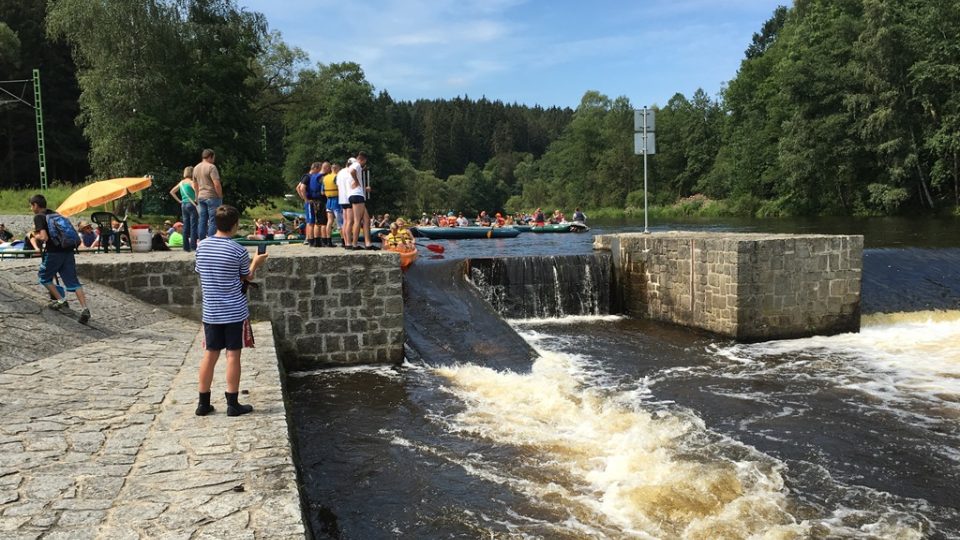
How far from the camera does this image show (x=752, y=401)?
319 inches

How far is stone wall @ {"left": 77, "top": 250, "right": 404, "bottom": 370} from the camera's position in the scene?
916 centimetres

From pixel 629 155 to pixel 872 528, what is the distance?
6959cm

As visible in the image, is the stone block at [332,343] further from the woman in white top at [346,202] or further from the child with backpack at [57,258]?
the child with backpack at [57,258]

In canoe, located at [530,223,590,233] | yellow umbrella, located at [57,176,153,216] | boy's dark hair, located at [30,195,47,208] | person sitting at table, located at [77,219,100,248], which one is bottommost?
canoe, located at [530,223,590,233]

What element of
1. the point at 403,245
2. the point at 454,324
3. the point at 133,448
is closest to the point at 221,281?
the point at 133,448

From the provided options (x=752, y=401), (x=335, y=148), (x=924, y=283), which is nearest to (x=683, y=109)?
(x=335, y=148)

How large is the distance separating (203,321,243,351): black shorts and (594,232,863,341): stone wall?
341 inches

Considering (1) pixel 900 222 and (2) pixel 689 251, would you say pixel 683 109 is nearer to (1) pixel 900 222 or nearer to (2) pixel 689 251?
(1) pixel 900 222

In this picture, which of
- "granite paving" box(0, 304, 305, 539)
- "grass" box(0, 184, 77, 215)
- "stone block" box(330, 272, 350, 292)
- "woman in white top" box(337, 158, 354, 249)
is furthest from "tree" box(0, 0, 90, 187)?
"granite paving" box(0, 304, 305, 539)

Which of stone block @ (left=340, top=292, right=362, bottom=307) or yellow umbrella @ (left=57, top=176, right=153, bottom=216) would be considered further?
yellow umbrella @ (left=57, top=176, right=153, bottom=216)

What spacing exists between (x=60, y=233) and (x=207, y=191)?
272 centimetres

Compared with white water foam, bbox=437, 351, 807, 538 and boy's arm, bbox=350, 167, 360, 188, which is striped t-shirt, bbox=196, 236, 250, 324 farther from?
boy's arm, bbox=350, 167, 360, 188

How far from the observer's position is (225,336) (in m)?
4.90

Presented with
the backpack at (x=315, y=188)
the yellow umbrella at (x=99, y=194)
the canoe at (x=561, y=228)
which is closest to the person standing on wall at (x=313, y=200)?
the backpack at (x=315, y=188)
